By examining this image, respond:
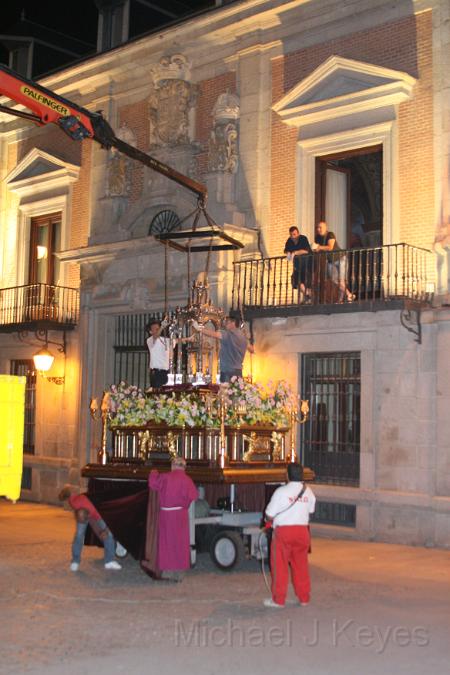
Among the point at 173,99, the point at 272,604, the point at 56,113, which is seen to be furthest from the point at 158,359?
the point at 173,99

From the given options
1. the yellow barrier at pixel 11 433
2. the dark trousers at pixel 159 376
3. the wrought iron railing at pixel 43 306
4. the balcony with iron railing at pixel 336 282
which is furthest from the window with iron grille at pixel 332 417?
the yellow barrier at pixel 11 433

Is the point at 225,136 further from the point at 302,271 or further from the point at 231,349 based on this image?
the point at 231,349

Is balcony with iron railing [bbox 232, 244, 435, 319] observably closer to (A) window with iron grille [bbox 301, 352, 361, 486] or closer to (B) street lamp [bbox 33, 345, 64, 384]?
(A) window with iron grille [bbox 301, 352, 361, 486]

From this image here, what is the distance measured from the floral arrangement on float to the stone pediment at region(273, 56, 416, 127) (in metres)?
5.99

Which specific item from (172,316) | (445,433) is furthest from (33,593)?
(445,433)

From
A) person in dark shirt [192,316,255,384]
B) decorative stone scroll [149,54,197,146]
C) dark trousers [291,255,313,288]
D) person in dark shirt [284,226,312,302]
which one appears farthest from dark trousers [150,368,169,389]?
decorative stone scroll [149,54,197,146]

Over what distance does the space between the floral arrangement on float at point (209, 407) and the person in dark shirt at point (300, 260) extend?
140 inches

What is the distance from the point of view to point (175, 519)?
10.9m

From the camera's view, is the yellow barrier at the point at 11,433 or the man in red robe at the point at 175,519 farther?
the man in red robe at the point at 175,519

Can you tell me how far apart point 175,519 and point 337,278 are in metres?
6.56

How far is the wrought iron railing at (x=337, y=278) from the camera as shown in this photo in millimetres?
15188

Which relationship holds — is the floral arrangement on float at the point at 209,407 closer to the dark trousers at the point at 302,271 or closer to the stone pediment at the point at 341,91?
the dark trousers at the point at 302,271

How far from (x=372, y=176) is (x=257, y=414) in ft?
22.3

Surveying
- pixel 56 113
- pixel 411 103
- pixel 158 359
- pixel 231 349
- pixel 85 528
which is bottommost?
pixel 85 528
